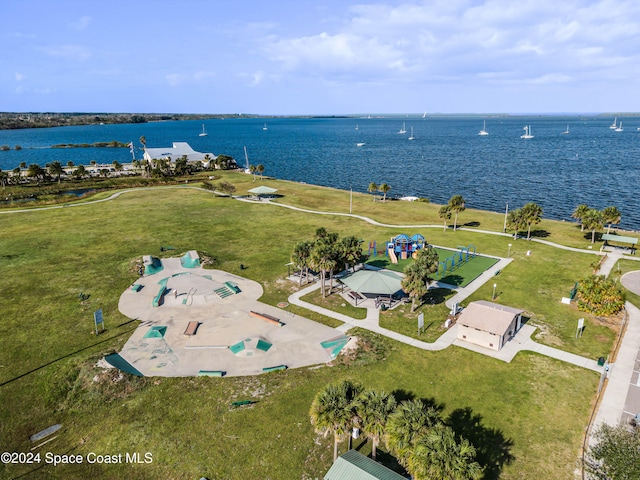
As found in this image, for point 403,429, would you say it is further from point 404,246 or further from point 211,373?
point 404,246

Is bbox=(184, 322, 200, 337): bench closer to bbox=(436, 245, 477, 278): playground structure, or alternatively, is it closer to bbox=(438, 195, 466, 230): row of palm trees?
bbox=(436, 245, 477, 278): playground structure

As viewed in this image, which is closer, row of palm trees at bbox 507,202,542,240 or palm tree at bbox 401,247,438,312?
palm tree at bbox 401,247,438,312

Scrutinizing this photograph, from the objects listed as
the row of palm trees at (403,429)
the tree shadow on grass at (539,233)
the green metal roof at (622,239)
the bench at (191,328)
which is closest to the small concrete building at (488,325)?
the row of palm trees at (403,429)

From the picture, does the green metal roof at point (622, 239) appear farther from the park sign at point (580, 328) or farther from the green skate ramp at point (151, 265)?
the green skate ramp at point (151, 265)

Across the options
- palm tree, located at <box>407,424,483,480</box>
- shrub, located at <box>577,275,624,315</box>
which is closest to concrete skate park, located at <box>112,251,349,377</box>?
palm tree, located at <box>407,424,483,480</box>

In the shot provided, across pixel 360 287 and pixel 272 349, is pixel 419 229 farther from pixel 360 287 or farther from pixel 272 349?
pixel 272 349

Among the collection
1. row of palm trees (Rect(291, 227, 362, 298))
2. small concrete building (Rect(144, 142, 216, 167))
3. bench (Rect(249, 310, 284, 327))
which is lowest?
bench (Rect(249, 310, 284, 327))

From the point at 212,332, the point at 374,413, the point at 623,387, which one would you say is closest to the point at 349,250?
the point at 212,332
